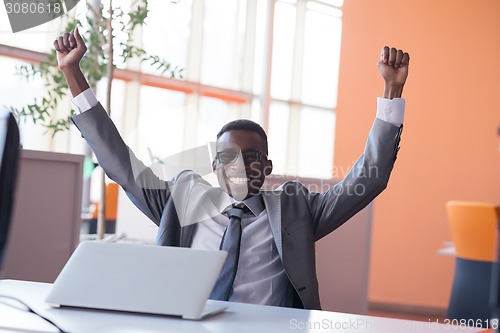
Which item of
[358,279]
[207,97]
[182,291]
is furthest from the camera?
[207,97]

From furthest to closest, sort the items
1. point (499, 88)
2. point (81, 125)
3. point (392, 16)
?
point (392, 16)
point (499, 88)
point (81, 125)

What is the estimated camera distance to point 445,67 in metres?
6.70

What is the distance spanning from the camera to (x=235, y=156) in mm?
2066

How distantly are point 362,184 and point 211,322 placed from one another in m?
0.87

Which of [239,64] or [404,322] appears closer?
[404,322]

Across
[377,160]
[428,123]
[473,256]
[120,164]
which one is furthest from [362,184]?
[428,123]

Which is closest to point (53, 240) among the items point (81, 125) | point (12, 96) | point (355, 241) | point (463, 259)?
point (81, 125)

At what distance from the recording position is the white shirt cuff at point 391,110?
1963mm

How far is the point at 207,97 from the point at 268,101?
974 millimetres

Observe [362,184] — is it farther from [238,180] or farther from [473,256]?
[473,256]

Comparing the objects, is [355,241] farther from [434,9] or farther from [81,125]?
[434,9]

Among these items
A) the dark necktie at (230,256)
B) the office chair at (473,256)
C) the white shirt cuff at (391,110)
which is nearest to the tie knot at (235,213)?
the dark necktie at (230,256)

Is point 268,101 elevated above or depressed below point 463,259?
above

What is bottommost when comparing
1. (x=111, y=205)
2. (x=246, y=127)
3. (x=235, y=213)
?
(x=111, y=205)
